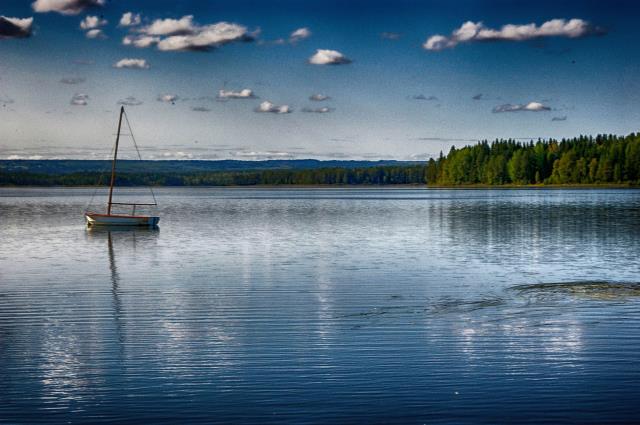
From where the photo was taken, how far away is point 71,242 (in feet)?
170

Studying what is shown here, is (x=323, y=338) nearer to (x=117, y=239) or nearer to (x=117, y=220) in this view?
(x=117, y=239)

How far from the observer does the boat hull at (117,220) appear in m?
65.9

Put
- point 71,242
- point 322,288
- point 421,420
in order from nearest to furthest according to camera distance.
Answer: point 421,420, point 322,288, point 71,242

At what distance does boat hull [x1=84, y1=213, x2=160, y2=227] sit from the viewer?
216ft

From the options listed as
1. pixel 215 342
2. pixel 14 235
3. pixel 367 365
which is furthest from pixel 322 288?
pixel 14 235

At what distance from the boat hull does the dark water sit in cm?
2556

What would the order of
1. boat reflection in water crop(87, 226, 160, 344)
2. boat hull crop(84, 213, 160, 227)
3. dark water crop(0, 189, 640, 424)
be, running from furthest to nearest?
boat hull crop(84, 213, 160, 227) → boat reflection in water crop(87, 226, 160, 344) → dark water crop(0, 189, 640, 424)

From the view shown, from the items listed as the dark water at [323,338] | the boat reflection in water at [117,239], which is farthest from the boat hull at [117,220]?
the dark water at [323,338]

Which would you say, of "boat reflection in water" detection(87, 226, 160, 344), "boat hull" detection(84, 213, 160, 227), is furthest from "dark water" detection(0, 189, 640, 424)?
"boat hull" detection(84, 213, 160, 227)

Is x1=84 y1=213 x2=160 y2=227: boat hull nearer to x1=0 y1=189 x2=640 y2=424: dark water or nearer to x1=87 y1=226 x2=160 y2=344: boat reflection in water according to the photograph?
x1=87 y1=226 x2=160 y2=344: boat reflection in water

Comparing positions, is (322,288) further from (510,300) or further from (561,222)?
(561,222)

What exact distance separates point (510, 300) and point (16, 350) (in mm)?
15324

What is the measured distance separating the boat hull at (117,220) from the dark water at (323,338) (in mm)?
25556

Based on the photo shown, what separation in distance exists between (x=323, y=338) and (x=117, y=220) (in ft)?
173
